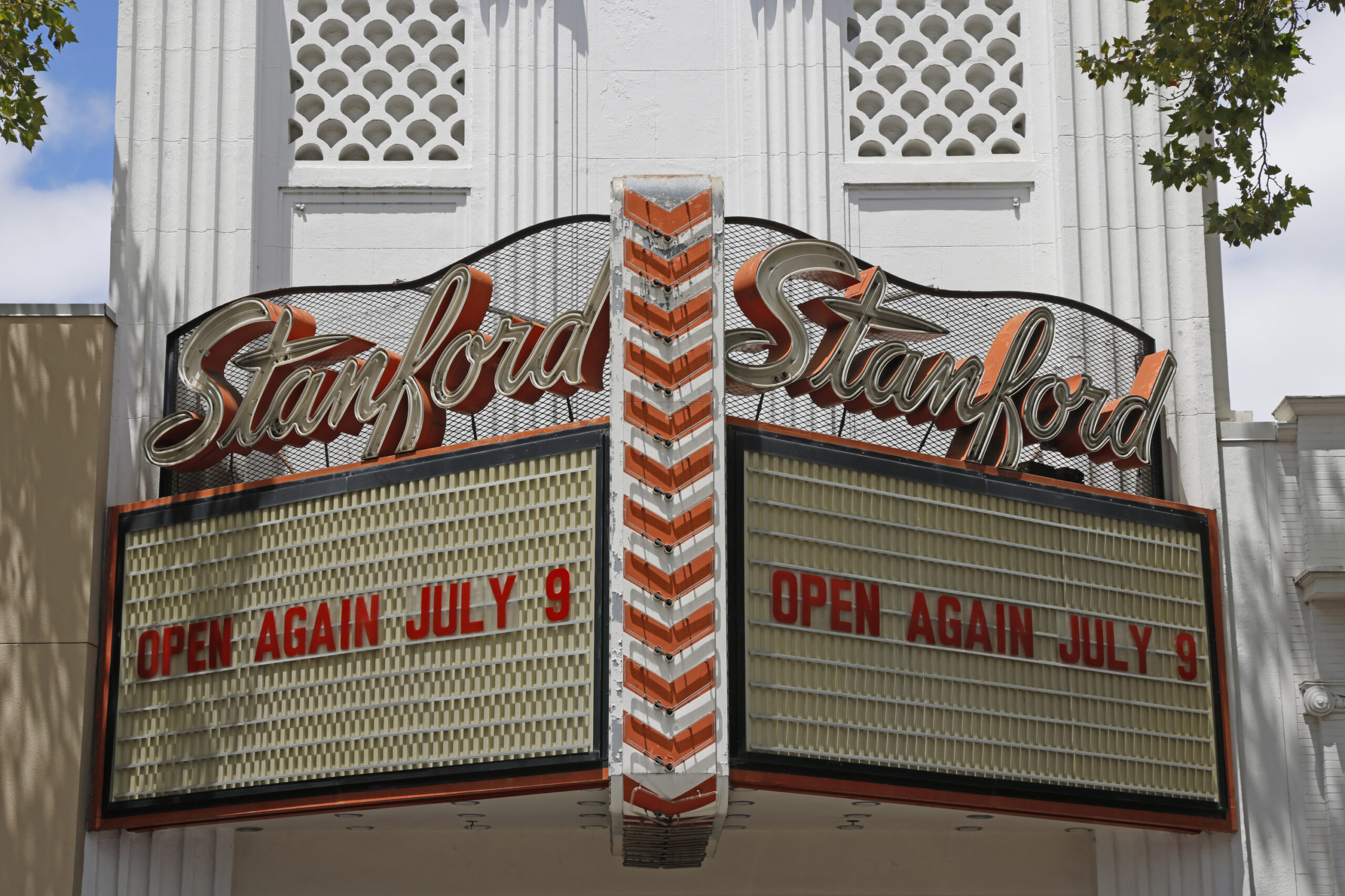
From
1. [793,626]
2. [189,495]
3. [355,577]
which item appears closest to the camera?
[793,626]

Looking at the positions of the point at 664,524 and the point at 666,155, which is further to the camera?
the point at 666,155

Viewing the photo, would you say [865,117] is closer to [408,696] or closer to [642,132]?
[642,132]

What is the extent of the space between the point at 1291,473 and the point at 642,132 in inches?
249

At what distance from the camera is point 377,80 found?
54.3 feet

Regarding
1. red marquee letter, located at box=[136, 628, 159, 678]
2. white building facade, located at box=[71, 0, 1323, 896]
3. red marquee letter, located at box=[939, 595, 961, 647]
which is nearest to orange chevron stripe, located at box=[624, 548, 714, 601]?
red marquee letter, located at box=[939, 595, 961, 647]

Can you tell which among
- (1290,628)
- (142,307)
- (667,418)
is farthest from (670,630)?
(142,307)

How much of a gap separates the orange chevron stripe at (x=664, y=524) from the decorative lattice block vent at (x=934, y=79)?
549cm

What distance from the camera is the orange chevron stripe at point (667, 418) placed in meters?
12.2

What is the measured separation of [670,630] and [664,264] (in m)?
2.54

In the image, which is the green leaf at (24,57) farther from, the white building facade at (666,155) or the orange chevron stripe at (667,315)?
the orange chevron stripe at (667,315)

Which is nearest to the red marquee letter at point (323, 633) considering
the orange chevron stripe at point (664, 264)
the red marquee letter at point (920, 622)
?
the orange chevron stripe at point (664, 264)

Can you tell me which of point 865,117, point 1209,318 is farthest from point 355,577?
point 1209,318

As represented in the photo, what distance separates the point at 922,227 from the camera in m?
16.2

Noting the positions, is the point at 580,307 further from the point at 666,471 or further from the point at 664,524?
the point at 664,524
